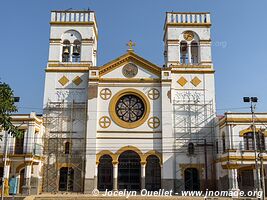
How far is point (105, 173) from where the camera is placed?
3397cm

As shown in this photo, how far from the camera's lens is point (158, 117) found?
34.7m

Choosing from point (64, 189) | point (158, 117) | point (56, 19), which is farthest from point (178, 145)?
point (56, 19)

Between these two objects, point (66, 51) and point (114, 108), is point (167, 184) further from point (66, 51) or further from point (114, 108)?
point (66, 51)

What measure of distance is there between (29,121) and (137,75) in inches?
443

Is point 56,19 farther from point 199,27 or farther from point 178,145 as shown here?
point 178,145

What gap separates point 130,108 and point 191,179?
889 cm

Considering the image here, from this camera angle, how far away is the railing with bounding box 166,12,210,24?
126 ft

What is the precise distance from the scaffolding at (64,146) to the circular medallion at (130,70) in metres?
5.14

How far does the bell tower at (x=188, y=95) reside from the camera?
33.6 m

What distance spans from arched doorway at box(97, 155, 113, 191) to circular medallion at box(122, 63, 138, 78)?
8.26 m

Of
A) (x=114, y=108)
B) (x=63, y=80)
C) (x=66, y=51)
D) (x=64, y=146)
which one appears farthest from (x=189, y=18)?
(x=64, y=146)

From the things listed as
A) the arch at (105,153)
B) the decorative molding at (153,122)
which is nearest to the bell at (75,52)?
the decorative molding at (153,122)

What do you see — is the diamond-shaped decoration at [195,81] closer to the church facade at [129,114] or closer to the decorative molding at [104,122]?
the church facade at [129,114]

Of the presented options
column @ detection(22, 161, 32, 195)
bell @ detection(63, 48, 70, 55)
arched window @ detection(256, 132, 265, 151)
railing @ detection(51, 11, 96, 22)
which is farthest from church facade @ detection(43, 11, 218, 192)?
arched window @ detection(256, 132, 265, 151)
